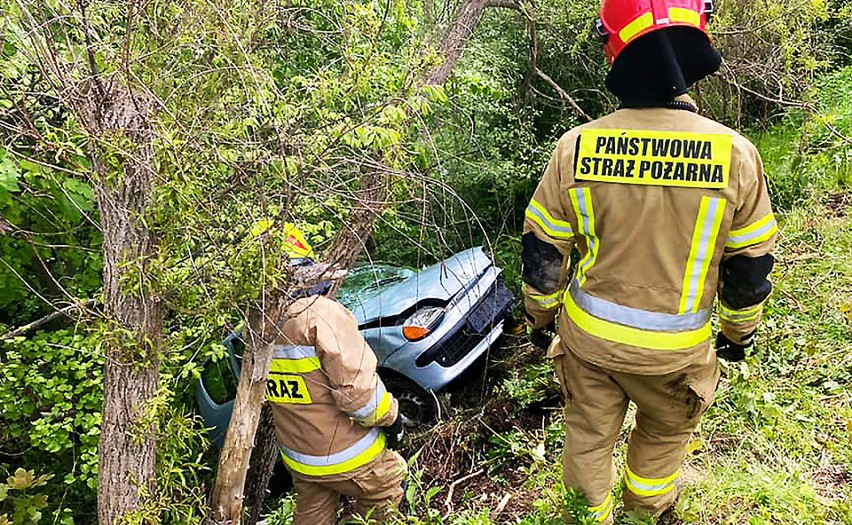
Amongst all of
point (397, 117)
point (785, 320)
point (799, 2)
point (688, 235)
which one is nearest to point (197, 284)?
point (397, 117)

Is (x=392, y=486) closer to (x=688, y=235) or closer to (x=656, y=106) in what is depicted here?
(x=688, y=235)

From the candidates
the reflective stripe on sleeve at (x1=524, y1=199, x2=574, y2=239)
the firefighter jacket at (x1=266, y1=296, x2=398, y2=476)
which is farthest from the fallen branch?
the reflective stripe on sleeve at (x1=524, y1=199, x2=574, y2=239)

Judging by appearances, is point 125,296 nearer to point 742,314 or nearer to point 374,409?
point 374,409

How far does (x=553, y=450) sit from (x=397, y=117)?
8.15 ft

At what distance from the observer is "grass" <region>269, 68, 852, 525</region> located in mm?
3074

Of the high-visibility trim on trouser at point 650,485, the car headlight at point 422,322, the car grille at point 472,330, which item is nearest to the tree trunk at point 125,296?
the high-visibility trim on trouser at point 650,485

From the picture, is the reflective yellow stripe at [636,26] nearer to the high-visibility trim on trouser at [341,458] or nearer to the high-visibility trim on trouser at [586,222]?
the high-visibility trim on trouser at [586,222]

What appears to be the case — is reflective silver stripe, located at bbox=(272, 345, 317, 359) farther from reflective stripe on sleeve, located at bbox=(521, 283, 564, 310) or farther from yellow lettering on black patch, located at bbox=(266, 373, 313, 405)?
reflective stripe on sleeve, located at bbox=(521, 283, 564, 310)

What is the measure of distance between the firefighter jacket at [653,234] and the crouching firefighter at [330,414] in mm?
944

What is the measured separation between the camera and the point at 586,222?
2.48m

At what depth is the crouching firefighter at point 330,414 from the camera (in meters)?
3.02

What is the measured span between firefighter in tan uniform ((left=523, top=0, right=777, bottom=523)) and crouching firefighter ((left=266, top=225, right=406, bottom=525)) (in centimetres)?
90

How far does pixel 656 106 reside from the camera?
2348 mm

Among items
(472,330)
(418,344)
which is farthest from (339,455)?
(472,330)
